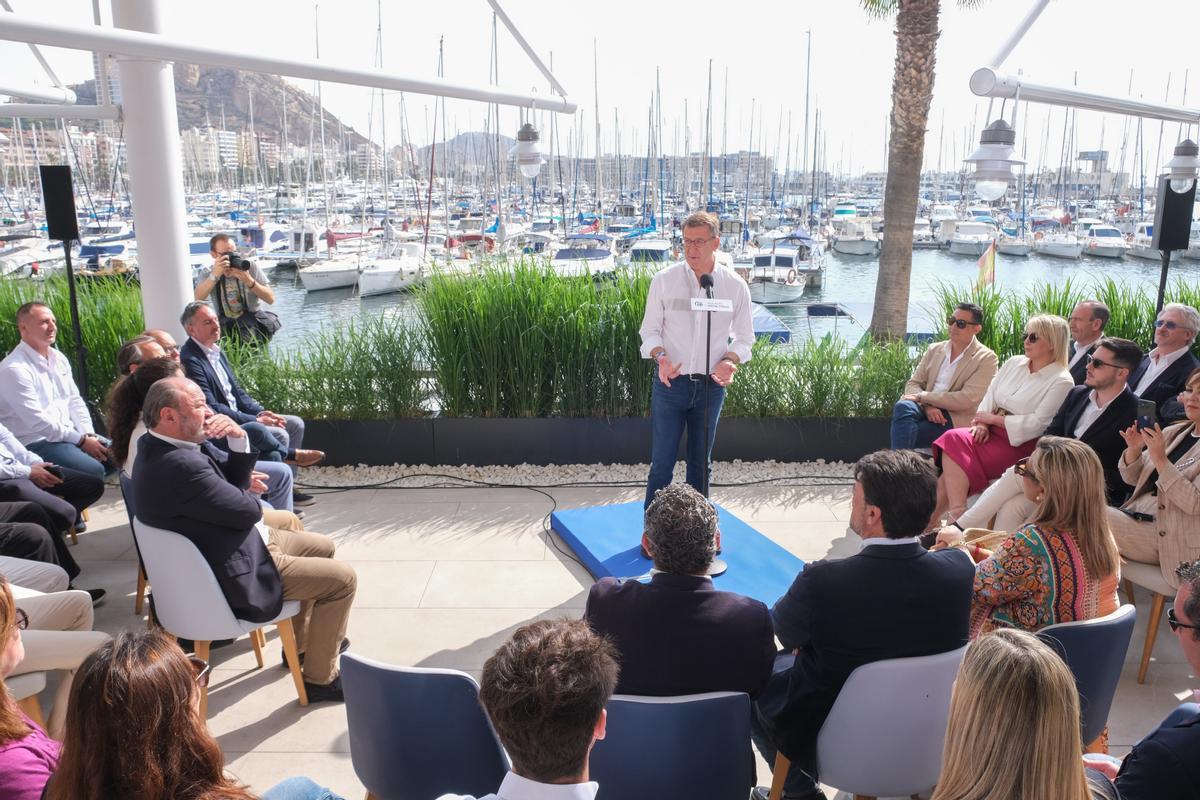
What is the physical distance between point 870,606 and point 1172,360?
11.0 ft

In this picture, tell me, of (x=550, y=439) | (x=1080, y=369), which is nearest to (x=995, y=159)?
(x=1080, y=369)

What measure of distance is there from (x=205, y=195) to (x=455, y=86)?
46.1 meters

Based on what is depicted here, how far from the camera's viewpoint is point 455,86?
466cm

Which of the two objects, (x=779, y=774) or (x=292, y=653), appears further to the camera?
(x=292, y=653)

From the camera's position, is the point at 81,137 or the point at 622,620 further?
the point at 81,137

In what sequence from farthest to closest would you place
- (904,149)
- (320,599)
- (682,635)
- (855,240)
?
(855,240) → (904,149) → (320,599) → (682,635)

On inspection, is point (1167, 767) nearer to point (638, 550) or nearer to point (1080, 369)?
point (638, 550)

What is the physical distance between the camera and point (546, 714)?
5.18 ft

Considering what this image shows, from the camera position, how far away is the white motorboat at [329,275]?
87.2 feet

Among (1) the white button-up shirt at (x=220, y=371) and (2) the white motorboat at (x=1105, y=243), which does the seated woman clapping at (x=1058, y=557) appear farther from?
(2) the white motorboat at (x=1105, y=243)

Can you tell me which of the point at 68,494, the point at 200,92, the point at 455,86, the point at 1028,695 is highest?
the point at 200,92

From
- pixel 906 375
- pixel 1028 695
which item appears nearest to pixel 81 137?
pixel 906 375

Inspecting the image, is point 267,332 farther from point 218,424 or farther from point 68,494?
point 218,424

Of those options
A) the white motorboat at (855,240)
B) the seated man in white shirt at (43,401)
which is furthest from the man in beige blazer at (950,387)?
the white motorboat at (855,240)
